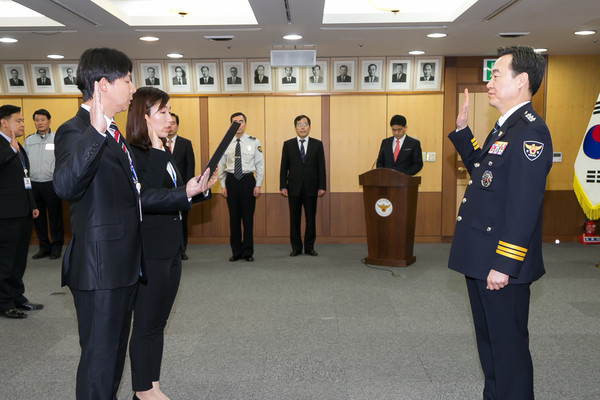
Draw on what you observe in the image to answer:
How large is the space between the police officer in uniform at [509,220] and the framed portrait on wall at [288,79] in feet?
18.6

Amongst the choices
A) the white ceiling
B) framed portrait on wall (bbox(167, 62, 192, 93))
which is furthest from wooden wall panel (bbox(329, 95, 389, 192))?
framed portrait on wall (bbox(167, 62, 192, 93))

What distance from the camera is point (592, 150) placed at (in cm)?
643

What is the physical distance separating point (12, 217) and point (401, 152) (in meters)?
4.47

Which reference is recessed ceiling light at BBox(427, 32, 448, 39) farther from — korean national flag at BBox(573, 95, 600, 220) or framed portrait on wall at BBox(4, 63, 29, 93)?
framed portrait on wall at BBox(4, 63, 29, 93)

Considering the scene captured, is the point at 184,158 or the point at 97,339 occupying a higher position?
the point at 184,158

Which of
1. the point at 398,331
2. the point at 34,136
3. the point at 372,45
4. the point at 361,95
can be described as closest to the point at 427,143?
the point at 361,95

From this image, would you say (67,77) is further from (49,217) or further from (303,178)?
(303,178)

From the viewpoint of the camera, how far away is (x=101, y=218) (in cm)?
199

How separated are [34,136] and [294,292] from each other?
4.53 m

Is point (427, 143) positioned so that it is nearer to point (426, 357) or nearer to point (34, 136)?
point (426, 357)

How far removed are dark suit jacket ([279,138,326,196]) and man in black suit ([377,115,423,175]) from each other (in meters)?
0.86

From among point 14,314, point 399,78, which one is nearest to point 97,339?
point 14,314

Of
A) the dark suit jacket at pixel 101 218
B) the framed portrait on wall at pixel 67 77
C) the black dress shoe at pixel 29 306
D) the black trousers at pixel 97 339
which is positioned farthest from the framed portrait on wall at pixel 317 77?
the black trousers at pixel 97 339

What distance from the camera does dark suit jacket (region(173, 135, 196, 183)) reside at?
6.55 meters
